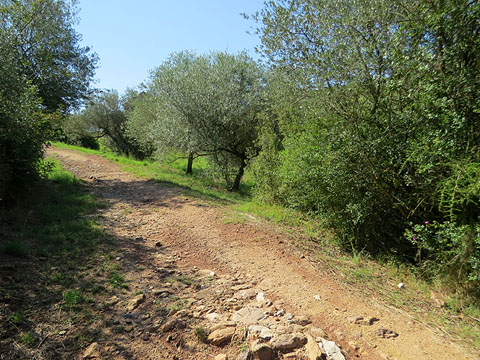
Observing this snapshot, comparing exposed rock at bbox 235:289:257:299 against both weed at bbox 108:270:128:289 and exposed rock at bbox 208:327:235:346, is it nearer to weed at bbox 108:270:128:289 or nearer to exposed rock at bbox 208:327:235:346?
exposed rock at bbox 208:327:235:346

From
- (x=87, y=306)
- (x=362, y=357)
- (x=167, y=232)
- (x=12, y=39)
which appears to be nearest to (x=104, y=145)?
(x=12, y=39)

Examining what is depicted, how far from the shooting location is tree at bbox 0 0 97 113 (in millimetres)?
8534

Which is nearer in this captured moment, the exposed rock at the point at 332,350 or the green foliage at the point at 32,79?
the exposed rock at the point at 332,350

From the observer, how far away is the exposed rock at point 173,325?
2.95 meters

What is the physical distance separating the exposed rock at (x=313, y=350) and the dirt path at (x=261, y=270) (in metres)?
0.24

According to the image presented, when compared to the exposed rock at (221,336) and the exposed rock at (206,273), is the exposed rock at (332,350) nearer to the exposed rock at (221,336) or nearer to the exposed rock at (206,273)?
the exposed rock at (221,336)

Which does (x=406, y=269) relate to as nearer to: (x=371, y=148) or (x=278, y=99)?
(x=371, y=148)

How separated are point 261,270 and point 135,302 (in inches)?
79.0

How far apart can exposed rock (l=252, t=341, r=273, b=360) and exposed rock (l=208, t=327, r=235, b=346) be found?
1.03ft

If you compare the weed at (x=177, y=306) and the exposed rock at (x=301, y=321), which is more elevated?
the exposed rock at (x=301, y=321)

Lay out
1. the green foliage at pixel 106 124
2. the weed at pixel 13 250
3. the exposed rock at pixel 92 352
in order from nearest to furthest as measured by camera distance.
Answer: the exposed rock at pixel 92 352 → the weed at pixel 13 250 → the green foliage at pixel 106 124

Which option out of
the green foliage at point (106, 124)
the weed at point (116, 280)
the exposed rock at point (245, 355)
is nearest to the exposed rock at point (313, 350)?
the exposed rock at point (245, 355)

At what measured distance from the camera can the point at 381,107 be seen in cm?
540

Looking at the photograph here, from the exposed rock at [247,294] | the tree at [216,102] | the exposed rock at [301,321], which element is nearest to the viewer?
the exposed rock at [301,321]
